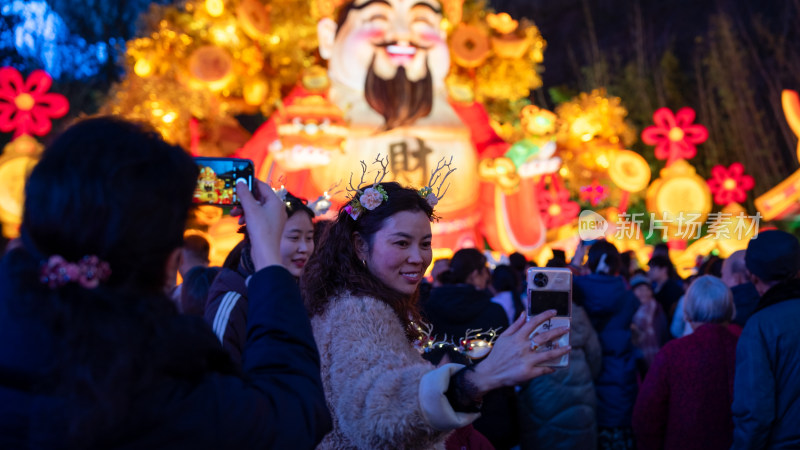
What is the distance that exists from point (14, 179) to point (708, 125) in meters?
15.3

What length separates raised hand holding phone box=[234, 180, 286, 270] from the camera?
136 centimetres

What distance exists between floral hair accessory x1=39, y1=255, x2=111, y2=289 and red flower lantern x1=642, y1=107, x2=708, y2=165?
11272 millimetres

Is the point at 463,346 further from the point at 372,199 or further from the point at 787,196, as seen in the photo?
the point at 787,196

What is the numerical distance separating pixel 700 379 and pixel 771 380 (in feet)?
1.72

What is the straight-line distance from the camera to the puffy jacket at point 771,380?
2.60 metres

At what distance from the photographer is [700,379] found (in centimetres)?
314

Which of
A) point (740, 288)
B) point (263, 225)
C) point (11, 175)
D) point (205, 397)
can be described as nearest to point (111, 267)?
point (205, 397)

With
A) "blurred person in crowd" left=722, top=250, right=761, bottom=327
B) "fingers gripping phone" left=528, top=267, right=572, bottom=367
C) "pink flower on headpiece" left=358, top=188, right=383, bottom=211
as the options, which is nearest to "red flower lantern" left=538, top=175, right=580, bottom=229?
"blurred person in crowd" left=722, top=250, right=761, bottom=327

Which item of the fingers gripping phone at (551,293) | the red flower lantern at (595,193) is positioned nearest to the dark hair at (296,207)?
the fingers gripping phone at (551,293)

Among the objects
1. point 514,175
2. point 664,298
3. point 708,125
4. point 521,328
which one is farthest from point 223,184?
point 708,125

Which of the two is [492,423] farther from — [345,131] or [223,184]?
[345,131]

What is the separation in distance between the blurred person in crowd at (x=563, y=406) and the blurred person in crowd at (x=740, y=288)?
84 cm

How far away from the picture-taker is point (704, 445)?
10.3 ft

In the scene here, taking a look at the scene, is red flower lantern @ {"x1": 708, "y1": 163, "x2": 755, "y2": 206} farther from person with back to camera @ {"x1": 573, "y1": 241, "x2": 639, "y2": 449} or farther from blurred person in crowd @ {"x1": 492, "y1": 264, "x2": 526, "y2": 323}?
person with back to camera @ {"x1": 573, "y1": 241, "x2": 639, "y2": 449}
